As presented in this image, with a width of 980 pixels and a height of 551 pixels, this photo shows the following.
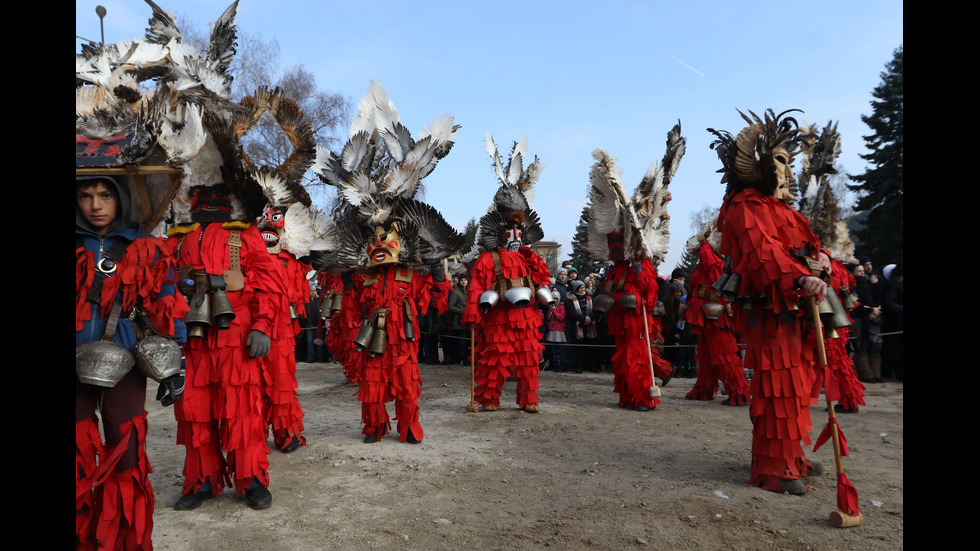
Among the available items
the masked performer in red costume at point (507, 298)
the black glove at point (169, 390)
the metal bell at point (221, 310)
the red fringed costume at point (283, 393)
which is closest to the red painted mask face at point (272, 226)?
the red fringed costume at point (283, 393)

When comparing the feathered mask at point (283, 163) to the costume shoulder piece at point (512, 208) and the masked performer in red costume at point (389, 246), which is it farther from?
the costume shoulder piece at point (512, 208)

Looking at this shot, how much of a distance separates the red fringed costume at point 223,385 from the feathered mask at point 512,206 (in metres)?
3.67

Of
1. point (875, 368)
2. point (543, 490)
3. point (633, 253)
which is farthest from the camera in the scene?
point (875, 368)

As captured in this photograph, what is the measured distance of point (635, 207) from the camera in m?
7.43

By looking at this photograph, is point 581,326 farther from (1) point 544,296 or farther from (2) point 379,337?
(2) point 379,337

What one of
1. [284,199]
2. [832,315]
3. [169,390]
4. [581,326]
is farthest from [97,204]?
[581,326]

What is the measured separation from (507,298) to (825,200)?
12.5ft

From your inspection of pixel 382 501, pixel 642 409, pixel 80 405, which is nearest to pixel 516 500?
pixel 382 501

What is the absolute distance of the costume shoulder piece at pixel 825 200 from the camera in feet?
21.5

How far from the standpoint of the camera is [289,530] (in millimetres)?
3691

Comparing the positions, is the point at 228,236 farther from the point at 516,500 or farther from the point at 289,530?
the point at 516,500

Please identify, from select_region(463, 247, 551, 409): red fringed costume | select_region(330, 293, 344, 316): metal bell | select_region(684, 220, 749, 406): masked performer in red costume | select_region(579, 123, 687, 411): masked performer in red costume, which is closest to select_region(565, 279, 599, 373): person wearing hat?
select_region(684, 220, 749, 406): masked performer in red costume

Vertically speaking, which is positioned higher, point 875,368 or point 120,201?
point 120,201
